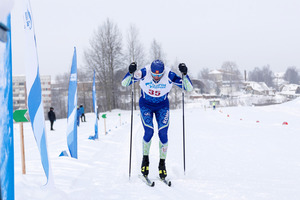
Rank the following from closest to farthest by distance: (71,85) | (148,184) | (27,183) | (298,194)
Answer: (298,194)
(27,183)
(148,184)
(71,85)

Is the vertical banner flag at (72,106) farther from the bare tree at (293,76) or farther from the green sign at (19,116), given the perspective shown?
the bare tree at (293,76)

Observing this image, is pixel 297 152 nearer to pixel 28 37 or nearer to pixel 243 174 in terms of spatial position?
pixel 243 174

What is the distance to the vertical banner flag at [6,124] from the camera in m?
1.87

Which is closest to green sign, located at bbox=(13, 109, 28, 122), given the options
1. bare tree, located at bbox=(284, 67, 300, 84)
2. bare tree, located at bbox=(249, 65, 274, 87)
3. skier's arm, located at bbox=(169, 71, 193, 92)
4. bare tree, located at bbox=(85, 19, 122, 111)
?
Result: skier's arm, located at bbox=(169, 71, 193, 92)

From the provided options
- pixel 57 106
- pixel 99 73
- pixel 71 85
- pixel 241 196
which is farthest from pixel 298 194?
pixel 57 106

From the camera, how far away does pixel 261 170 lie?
3838mm

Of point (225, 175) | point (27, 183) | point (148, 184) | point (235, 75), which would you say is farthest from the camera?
point (235, 75)

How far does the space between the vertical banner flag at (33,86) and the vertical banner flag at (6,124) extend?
105 centimetres

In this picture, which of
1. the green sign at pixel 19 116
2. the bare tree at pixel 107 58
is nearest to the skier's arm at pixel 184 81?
the green sign at pixel 19 116

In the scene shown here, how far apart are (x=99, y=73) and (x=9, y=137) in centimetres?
3708

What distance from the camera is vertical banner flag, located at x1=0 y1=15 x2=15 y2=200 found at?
1868mm

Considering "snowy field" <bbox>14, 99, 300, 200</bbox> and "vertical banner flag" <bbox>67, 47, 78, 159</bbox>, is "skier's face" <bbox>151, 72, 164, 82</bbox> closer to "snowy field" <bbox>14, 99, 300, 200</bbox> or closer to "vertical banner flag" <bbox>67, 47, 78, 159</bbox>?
"snowy field" <bbox>14, 99, 300, 200</bbox>

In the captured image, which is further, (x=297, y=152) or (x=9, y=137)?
(x=297, y=152)

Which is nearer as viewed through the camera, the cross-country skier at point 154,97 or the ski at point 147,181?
the ski at point 147,181
